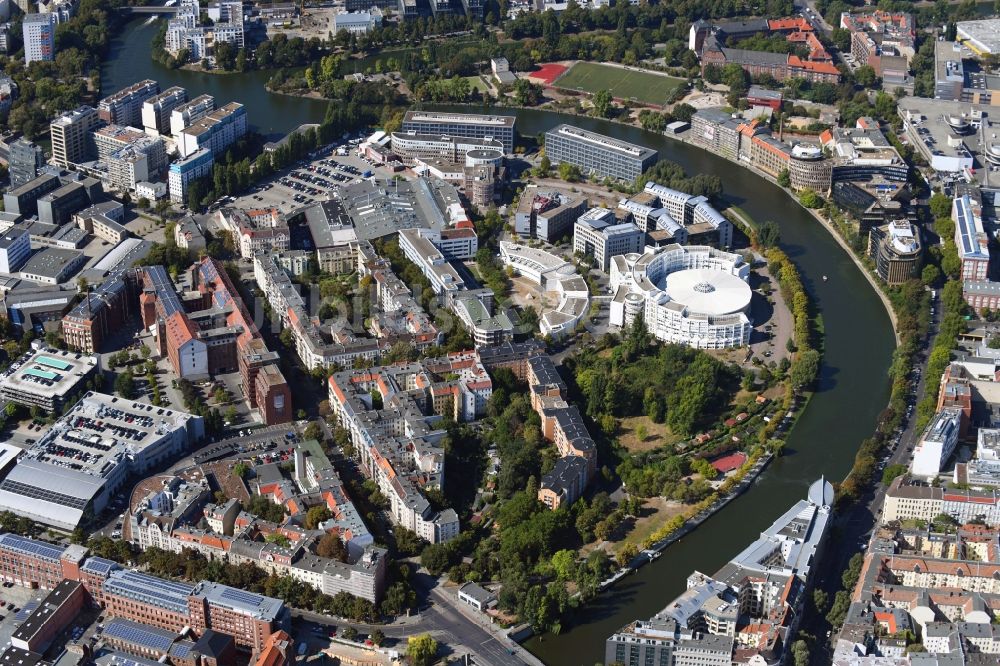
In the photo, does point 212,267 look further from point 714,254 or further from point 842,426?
point 842,426

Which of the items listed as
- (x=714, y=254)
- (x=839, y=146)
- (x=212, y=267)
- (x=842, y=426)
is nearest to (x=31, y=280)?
(x=212, y=267)

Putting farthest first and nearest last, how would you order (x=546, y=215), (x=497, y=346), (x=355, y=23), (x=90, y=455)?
(x=355, y=23) → (x=546, y=215) → (x=497, y=346) → (x=90, y=455)

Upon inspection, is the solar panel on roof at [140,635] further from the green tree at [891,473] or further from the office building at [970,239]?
the office building at [970,239]

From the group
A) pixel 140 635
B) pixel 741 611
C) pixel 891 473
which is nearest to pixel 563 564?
pixel 741 611

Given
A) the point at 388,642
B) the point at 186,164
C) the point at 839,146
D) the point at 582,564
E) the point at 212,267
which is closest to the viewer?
the point at 388,642

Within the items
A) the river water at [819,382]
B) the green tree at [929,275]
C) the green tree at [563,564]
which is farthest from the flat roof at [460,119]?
the green tree at [563,564]

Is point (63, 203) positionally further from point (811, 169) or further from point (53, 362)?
point (811, 169)

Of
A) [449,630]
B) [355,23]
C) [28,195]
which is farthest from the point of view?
[355,23]
